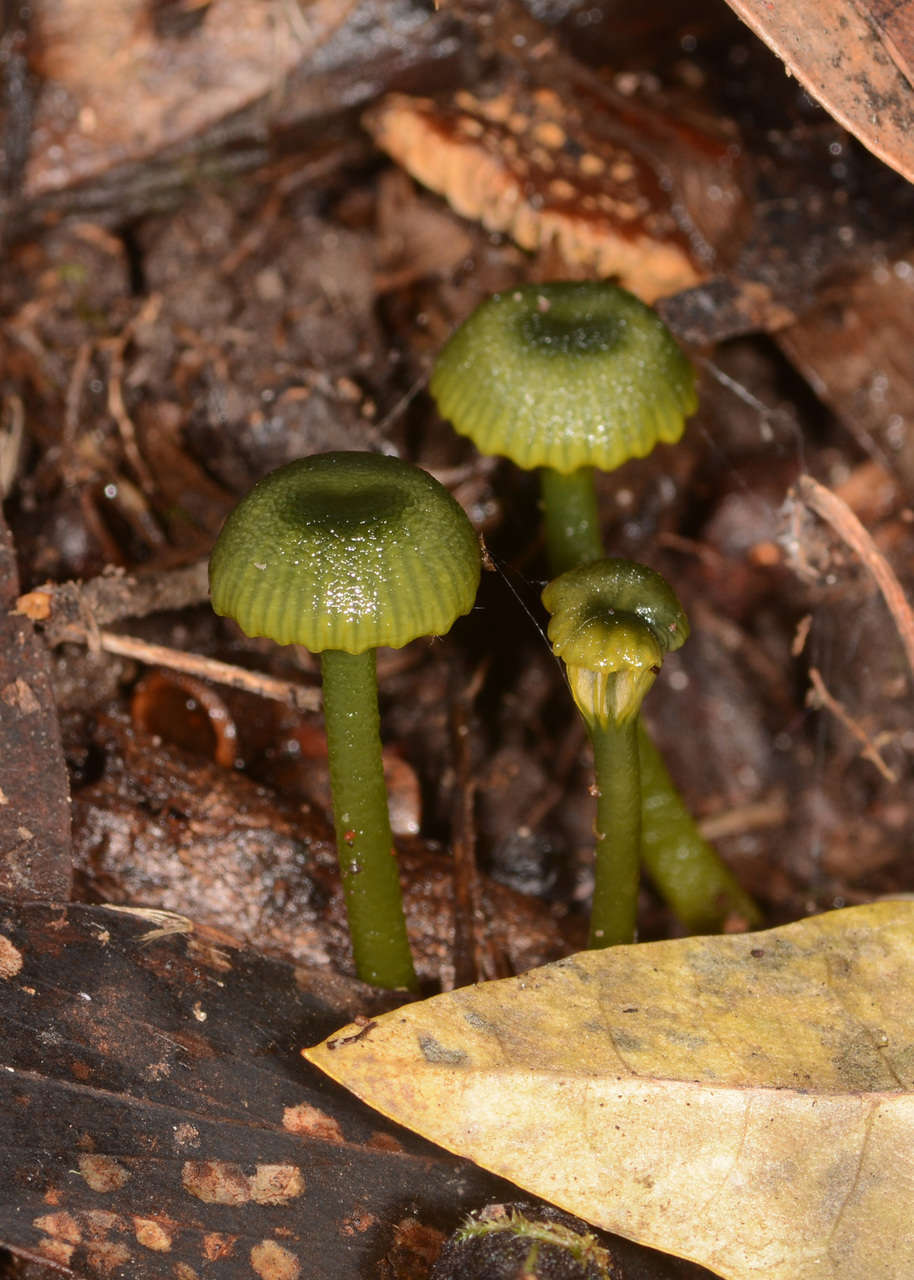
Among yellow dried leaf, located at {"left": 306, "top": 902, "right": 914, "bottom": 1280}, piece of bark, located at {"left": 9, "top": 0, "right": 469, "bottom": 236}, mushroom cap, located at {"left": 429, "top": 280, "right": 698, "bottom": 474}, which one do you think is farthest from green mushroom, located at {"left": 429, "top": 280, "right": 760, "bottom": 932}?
piece of bark, located at {"left": 9, "top": 0, "right": 469, "bottom": 236}

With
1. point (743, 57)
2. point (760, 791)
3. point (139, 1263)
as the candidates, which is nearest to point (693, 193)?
point (743, 57)

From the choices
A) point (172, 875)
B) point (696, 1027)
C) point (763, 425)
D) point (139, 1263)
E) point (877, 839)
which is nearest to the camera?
point (139, 1263)

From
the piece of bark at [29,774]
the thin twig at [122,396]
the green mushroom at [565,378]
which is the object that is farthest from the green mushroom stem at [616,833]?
the thin twig at [122,396]

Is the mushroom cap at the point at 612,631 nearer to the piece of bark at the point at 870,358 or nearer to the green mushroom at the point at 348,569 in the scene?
the green mushroom at the point at 348,569

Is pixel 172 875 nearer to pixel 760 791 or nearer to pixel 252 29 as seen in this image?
pixel 760 791

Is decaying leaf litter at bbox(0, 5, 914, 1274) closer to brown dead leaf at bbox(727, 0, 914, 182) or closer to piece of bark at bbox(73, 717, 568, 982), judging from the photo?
piece of bark at bbox(73, 717, 568, 982)
